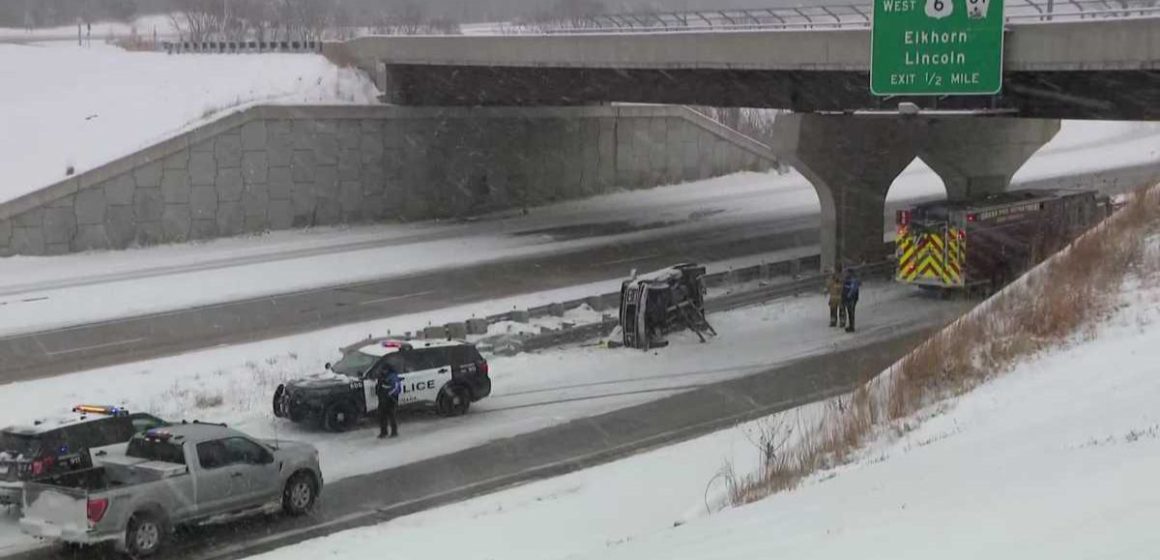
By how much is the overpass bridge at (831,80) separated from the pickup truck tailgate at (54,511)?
21.5 meters

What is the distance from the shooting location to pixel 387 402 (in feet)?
71.6

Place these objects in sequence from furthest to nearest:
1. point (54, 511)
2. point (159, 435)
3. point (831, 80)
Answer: point (831, 80)
point (159, 435)
point (54, 511)

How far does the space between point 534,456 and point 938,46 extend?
13885mm

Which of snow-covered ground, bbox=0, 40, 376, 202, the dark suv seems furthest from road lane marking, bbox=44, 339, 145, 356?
snow-covered ground, bbox=0, 40, 376, 202

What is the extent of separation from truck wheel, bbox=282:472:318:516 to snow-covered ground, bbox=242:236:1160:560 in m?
1.33

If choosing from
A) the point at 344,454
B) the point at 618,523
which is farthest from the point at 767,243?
the point at 618,523

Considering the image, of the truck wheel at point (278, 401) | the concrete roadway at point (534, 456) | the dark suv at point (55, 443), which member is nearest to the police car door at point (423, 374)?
the truck wheel at point (278, 401)

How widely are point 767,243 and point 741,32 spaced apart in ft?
41.2

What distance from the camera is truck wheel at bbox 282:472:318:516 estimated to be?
1756cm

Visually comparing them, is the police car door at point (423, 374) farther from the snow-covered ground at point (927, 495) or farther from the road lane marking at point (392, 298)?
the road lane marking at point (392, 298)

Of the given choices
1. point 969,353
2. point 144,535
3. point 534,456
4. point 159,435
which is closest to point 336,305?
point 534,456

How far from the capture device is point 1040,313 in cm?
1844

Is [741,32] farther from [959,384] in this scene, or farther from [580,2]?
[580,2]

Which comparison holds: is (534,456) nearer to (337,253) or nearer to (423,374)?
(423,374)
